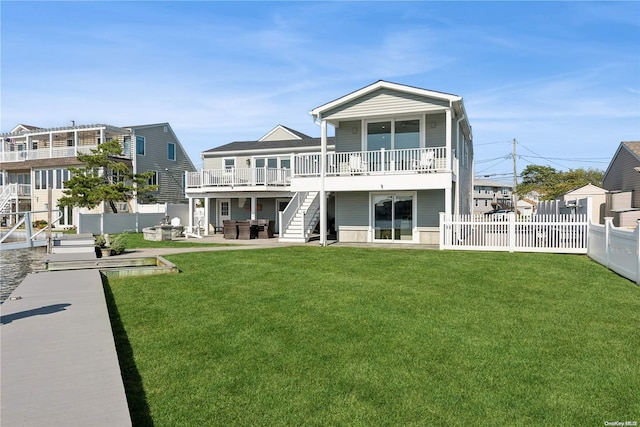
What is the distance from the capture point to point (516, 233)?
1459cm

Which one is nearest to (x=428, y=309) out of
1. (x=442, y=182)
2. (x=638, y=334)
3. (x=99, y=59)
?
(x=638, y=334)

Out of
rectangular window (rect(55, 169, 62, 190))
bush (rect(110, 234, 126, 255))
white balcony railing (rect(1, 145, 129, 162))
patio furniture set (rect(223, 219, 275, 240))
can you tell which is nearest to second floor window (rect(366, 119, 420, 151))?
patio furniture set (rect(223, 219, 275, 240))

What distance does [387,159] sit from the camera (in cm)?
1791

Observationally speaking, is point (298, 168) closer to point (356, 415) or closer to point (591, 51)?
point (591, 51)

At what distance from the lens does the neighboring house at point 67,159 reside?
3416cm

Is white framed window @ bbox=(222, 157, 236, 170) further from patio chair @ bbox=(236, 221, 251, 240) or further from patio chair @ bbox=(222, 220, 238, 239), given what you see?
patio chair @ bbox=(236, 221, 251, 240)

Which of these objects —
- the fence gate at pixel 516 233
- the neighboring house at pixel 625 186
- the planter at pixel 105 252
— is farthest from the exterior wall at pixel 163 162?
the neighboring house at pixel 625 186

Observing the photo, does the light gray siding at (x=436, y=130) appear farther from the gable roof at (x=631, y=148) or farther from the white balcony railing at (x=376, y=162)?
the gable roof at (x=631, y=148)

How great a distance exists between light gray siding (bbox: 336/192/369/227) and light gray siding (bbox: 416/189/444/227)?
227 centimetres

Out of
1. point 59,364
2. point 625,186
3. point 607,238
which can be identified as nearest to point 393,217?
point 607,238

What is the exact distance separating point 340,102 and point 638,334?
45.7ft

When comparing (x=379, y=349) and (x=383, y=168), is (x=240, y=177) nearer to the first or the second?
(x=383, y=168)

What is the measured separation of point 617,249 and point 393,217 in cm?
909

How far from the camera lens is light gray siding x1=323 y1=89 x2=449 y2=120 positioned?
1662 centimetres
